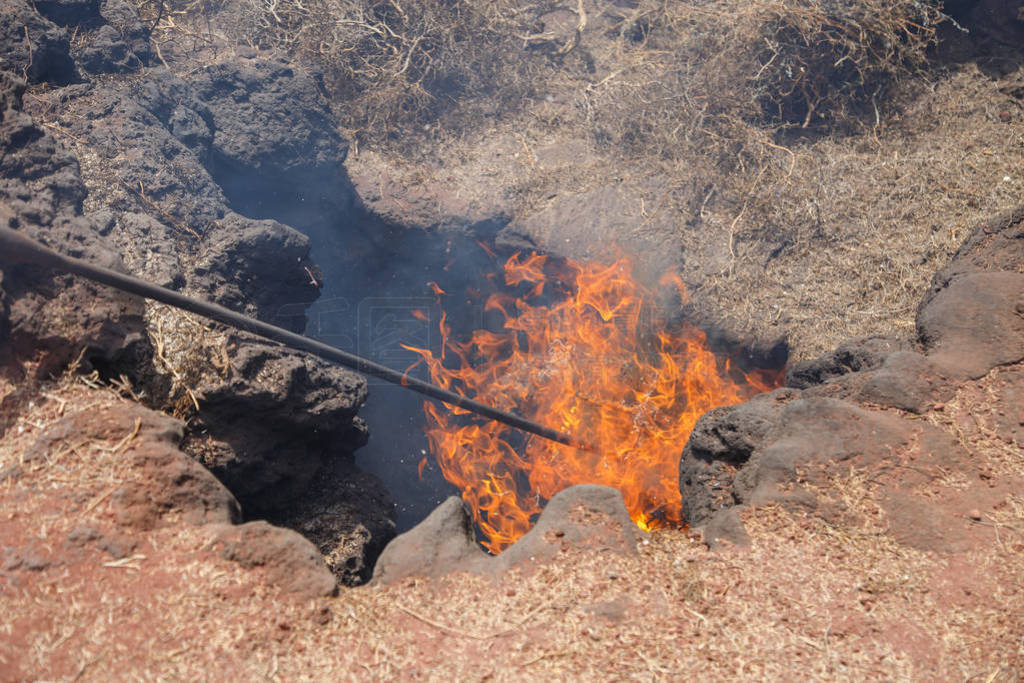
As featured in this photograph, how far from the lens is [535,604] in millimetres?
2545

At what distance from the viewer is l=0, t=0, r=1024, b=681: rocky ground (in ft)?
7.68

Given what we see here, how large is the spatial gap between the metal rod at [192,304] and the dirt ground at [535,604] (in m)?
0.65

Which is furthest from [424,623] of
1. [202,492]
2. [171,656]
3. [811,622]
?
[811,622]

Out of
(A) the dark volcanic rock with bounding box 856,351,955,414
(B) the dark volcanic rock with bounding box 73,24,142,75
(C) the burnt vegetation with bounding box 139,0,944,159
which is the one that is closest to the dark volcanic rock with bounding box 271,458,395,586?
(A) the dark volcanic rock with bounding box 856,351,955,414

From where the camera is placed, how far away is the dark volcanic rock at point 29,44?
4809mm

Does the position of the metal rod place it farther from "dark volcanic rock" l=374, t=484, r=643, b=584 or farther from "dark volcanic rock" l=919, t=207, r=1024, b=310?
"dark volcanic rock" l=919, t=207, r=1024, b=310

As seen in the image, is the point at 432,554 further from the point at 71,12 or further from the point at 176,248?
the point at 71,12

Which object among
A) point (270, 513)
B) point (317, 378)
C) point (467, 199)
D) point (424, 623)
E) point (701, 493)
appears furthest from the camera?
point (467, 199)

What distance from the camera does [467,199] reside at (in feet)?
22.1

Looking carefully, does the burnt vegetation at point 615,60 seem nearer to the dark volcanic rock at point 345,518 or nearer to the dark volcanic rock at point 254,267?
the dark volcanic rock at point 254,267

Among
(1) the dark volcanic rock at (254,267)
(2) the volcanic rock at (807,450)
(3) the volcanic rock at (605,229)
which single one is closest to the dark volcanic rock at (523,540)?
(2) the volcanic rock at (807,450)

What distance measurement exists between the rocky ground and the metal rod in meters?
0.25

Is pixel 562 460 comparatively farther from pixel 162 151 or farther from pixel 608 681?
pixel 162 151

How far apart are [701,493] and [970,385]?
152 centimetres
